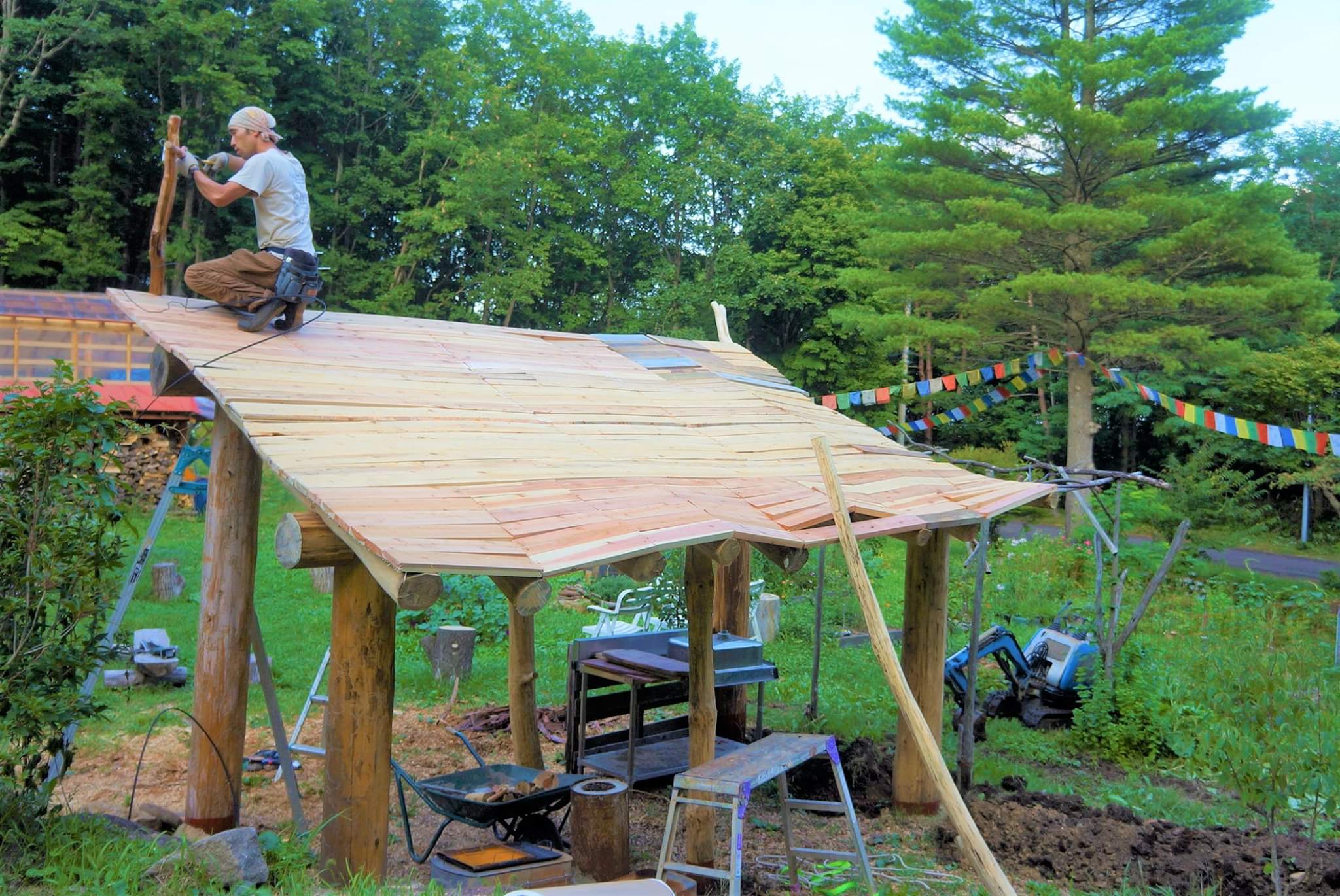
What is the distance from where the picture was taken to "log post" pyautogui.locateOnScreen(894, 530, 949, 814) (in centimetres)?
684

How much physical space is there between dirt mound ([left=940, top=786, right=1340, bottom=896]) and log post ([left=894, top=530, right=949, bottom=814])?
1.23 ft

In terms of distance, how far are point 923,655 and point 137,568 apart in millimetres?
4623

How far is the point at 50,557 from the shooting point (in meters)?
4.71

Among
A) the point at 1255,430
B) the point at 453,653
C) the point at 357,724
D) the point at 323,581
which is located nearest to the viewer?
the point at 357,724

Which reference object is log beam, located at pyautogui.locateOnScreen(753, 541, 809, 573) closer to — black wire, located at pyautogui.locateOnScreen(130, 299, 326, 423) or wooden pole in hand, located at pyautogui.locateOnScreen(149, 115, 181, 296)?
black wire, located at pyautogui.locateOnScreen(130, 299, 326, 423)

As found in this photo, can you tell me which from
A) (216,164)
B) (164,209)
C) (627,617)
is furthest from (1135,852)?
(627,617)

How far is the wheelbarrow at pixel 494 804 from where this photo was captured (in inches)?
204

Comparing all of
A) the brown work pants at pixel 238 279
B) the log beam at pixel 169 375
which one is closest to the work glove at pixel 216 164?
the brown work pants at pixel 238 279

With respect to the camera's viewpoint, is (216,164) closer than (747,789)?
No

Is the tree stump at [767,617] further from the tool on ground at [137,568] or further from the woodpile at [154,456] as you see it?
the woodpile at [154,456]

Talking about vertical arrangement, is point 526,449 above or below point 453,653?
above

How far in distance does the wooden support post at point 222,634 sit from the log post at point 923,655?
155 inches

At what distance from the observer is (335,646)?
15.3ft

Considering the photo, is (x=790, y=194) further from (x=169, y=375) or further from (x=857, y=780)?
(x=169, y=375)
